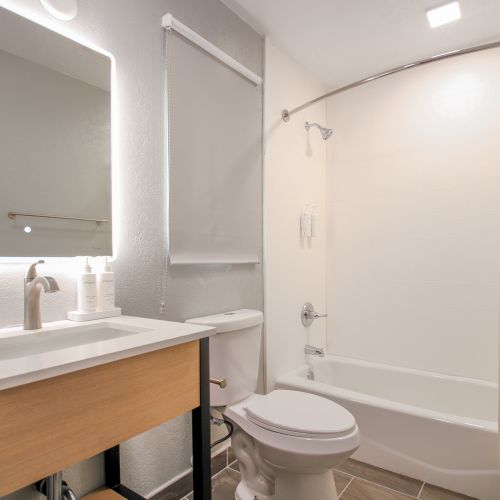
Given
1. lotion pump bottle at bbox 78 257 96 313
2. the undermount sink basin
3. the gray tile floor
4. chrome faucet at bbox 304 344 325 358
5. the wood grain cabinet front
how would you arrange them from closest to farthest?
the wood grain cabinet front, the undermount sink basin, lotion pump bottle at bbox 78 257 96 313, the gray tile floor, chrome faucet at bbox 304 344 325 358

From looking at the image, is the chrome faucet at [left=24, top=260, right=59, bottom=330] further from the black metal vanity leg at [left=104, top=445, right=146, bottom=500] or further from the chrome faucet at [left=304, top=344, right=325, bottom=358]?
the chrome faucet at [left=304, top=344, right=325, bottom=358]

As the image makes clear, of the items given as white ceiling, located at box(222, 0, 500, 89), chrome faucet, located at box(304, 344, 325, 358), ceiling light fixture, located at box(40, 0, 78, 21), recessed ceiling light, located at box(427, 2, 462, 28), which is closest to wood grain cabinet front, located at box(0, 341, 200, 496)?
ceiling light fixture, located at box(40, 0, 78, 21)

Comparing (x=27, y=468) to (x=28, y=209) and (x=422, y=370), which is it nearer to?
(x=28, y=209)

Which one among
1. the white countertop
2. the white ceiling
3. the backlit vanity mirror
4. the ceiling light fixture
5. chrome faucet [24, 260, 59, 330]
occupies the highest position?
the white ceiling

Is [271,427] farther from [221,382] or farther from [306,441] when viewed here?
[221,382]

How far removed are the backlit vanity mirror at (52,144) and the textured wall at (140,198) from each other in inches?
2.3

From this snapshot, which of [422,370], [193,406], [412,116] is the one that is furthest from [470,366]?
[193,406]

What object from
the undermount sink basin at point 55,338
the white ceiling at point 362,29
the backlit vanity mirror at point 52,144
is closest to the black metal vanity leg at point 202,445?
the undermount sink basin at point 55,338

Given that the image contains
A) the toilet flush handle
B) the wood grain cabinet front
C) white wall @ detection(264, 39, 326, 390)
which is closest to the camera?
the wood grain cabinet front

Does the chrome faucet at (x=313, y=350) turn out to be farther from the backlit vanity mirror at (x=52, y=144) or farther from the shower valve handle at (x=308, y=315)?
the backlit vanity mirror at (x=52, y=144)

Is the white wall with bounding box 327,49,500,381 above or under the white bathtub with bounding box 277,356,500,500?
above

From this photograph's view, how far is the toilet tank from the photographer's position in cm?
155

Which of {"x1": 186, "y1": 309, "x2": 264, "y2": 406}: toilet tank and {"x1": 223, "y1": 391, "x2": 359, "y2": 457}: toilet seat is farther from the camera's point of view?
{"x1": 186, "y1": 309, "x2": 264, "y2": 406}: toilet tank

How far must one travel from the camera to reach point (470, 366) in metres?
2.20
